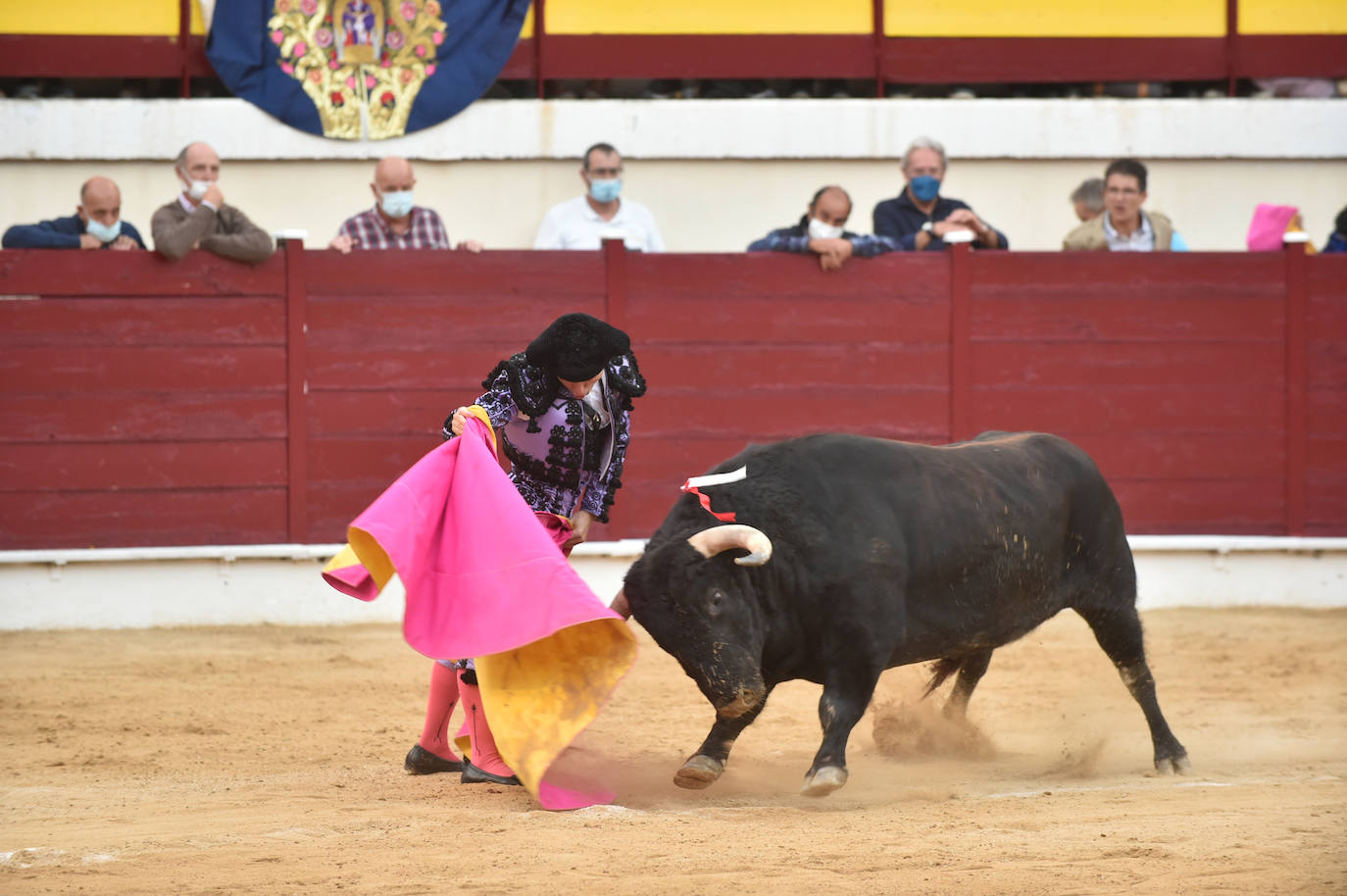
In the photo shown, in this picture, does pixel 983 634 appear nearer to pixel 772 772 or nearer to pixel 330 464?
pixel 772 772

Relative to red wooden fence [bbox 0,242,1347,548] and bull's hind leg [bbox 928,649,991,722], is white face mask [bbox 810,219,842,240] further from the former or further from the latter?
bull's hind leg [bbox 928,649,991,722]

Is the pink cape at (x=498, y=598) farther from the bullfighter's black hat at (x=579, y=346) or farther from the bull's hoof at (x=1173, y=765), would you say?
the bull's hoof at (x=1173, y=765)

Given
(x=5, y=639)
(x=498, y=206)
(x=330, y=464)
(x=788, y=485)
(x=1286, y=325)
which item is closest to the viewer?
(x=788, y=485)

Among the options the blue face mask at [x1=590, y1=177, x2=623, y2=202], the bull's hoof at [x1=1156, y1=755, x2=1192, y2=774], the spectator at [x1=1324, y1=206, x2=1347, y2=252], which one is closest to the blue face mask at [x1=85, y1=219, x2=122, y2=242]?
the blue face mask at [x1=590, y1=177, x2=623, y2=202]

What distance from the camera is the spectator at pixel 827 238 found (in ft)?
23.3

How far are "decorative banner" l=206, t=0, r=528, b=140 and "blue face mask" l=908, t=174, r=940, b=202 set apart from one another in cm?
237

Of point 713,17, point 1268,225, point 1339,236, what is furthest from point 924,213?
point 1339,236

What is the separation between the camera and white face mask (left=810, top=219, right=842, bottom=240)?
7.19 metres

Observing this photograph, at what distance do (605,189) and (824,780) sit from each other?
406cm

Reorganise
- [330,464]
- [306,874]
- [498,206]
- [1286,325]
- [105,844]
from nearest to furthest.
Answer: [306,874]
[105,844]
[330,464]
[1286,325]
[498,206]

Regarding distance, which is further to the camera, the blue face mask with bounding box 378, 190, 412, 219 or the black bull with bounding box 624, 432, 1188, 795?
the blue face mask with bounding box 378, 190, 412, 219

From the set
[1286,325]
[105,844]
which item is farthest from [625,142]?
[105,844]

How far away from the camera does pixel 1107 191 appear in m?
7.31

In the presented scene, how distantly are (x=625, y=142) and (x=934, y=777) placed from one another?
16.1ft
